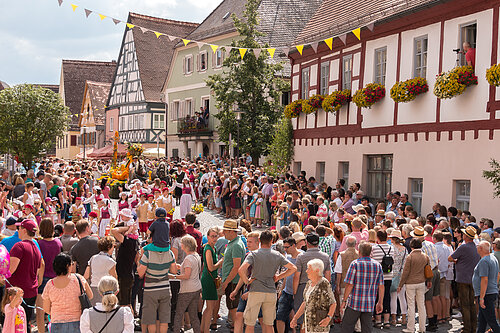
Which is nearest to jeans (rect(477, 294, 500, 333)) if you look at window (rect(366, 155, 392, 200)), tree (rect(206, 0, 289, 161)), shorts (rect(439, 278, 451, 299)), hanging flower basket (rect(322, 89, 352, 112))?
shorts (rect(439, 278, 451, 299))

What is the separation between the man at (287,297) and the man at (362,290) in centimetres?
93

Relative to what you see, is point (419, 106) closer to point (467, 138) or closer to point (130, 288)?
point (467, 138)

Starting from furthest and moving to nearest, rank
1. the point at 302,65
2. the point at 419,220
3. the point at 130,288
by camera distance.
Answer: the point at 302,65 < the point at 419,220 < the point at 130,288

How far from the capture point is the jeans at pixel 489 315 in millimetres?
10031

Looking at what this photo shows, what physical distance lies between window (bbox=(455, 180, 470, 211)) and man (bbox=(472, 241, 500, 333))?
22.2 feet

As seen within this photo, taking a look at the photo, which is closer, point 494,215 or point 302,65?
point 494,215

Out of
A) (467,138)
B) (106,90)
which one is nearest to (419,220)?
(467,138)

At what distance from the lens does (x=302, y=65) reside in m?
26.9

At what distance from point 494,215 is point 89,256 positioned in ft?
32.3

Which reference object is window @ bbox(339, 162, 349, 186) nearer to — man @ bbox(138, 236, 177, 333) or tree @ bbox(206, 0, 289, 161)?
tree @ bbox(206, 0, 289, 161)

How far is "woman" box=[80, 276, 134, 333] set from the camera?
670cm

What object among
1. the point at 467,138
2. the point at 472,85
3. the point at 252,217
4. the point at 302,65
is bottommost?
the point at 252,217

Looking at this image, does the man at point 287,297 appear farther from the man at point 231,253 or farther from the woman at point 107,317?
the woman at point 107,317

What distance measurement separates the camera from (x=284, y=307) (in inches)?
A: 377
